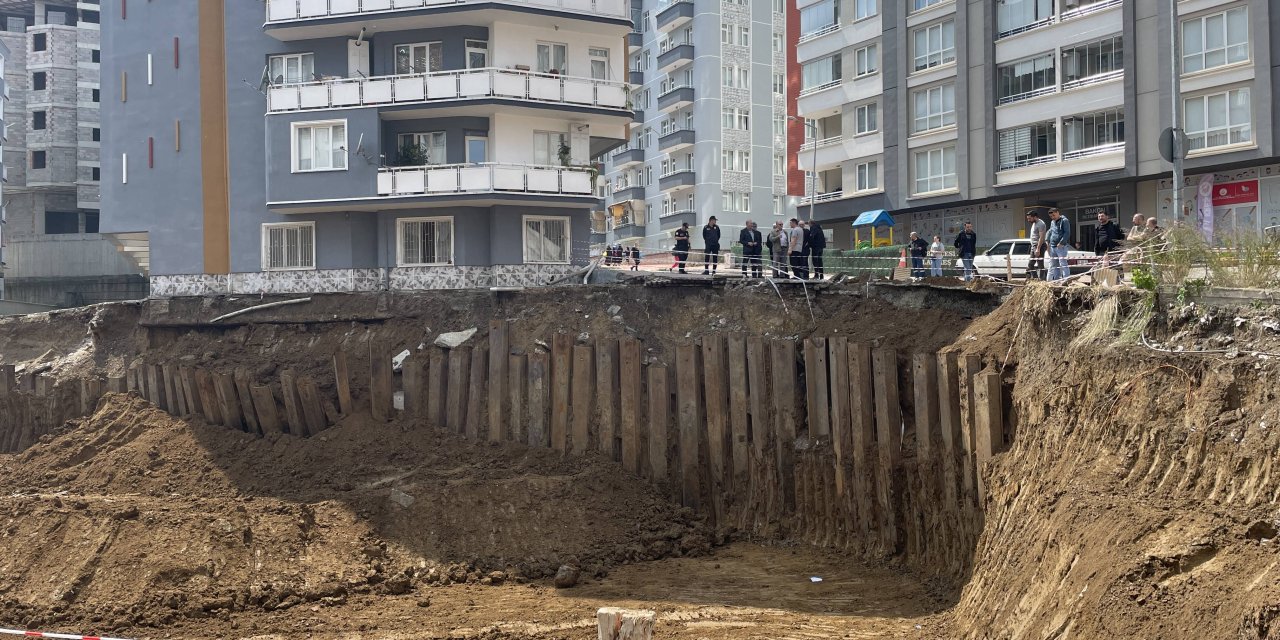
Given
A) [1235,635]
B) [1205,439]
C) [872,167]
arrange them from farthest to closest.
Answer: [872,167]
[1205,439]
[1235,635]

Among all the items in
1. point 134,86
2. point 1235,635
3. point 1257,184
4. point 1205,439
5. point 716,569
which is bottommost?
point 716,569

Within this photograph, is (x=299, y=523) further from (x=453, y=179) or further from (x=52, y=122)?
(x=52, y=122)

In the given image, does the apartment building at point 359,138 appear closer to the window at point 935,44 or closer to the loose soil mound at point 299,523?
the loose soil mound at point 299,523

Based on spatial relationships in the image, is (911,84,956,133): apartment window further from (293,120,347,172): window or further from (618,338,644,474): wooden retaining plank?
(618,338,644,474): wooden retaining plank

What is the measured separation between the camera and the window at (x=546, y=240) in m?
37.1

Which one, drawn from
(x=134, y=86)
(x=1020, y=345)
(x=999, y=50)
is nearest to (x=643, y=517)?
(x=1020, y=345)

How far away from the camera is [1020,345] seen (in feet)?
56.7

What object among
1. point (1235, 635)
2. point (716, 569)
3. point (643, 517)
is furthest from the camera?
point (643, 517)

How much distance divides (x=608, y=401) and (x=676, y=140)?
52549mm

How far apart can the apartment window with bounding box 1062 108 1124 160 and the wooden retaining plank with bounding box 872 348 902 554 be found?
1038 inches

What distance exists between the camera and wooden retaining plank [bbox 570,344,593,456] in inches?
965

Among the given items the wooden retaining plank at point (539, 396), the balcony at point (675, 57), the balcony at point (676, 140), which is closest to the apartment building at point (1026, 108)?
the balcony at point (676, 140)

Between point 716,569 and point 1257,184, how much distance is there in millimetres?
27315

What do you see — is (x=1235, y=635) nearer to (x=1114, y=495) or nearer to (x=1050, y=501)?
(x=1114, y=495)
